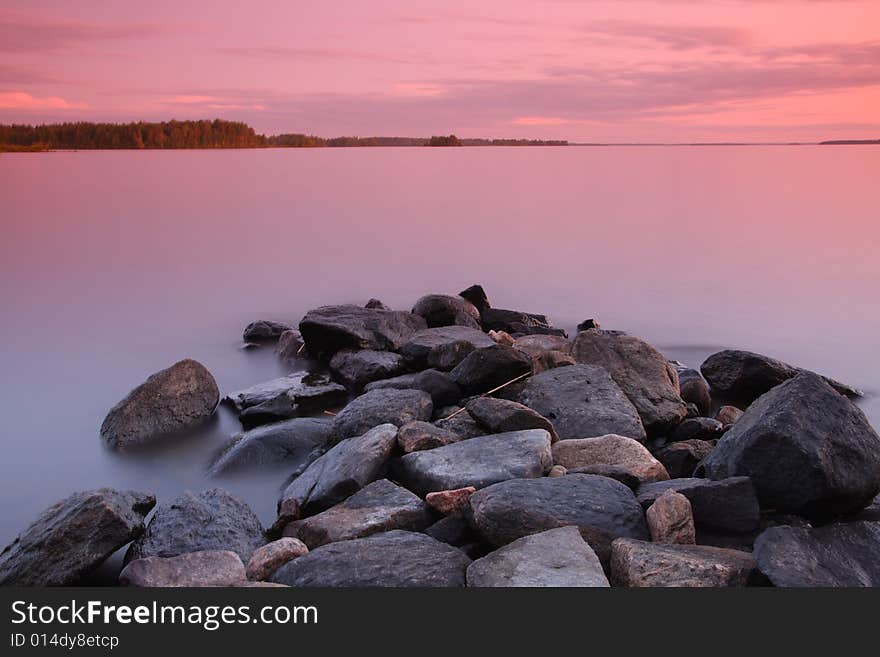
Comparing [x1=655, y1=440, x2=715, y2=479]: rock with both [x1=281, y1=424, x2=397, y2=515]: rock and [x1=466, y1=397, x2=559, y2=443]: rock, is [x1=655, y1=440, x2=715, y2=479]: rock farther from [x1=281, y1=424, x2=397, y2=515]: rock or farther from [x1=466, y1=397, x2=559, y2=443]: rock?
[x1=281, y1=424, x2=397, y2=515]: rock

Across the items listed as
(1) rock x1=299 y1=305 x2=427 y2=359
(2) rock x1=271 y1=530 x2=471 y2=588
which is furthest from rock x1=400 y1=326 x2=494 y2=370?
(2) rock x1=271 y1=530 x2=471 y2=588

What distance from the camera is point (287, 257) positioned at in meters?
18.1

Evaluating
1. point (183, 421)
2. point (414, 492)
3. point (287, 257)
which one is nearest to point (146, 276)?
point (287, 257)

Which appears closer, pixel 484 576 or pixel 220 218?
pixel 484 576

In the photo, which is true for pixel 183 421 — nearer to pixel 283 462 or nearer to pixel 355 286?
pixel 283 462

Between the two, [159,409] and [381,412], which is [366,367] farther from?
[159,409]

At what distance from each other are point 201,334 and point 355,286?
416 cm

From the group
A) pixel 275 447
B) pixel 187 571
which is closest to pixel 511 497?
pixel 187 571

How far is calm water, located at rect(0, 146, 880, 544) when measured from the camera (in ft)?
24.9

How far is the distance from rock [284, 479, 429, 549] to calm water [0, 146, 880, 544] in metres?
1.04

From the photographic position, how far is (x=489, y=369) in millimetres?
6352

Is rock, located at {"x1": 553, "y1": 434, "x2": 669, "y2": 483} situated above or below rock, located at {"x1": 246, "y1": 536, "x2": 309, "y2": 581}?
above

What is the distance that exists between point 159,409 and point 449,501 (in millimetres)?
3380

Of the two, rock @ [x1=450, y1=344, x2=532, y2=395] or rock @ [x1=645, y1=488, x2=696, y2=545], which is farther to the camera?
rock @ [x1=450, y1=344, x2=532, y2=395]
